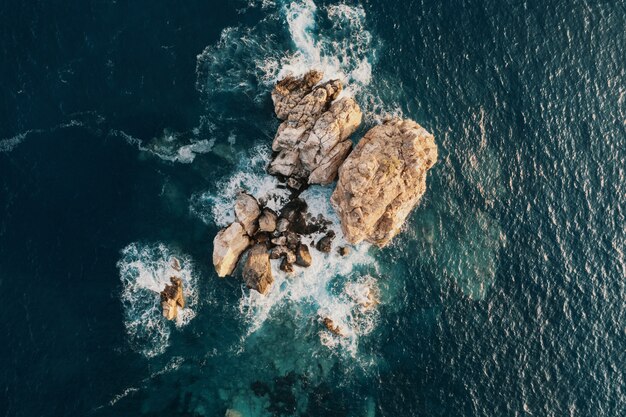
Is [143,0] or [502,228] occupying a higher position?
[143,0]

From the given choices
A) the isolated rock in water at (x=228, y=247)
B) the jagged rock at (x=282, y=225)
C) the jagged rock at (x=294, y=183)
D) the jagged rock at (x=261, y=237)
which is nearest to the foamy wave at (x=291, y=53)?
the jagged rock at (x=294, y=183)

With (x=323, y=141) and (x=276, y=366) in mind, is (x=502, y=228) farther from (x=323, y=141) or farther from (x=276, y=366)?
(x=276, y=366)

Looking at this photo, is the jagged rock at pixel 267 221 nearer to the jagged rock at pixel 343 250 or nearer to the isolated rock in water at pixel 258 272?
the isolated rock in water at pixel 258 272

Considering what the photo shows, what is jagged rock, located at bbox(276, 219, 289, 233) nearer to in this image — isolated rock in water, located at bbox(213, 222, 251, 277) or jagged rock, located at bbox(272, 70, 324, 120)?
isolated rock in water, located at bbox(213, 222, 251, 277)

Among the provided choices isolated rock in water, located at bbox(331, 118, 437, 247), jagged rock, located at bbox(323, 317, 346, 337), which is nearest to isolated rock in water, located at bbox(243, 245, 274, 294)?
jagged rock, located at bbox(323, 317, 346, 337)

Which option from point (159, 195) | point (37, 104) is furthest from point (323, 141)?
point (37, 104)

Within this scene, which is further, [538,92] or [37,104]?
[538,92]

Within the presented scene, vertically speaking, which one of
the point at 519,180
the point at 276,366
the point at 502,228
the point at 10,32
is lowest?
the point at 276,366

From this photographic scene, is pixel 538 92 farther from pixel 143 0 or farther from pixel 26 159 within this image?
pixel 26 159
